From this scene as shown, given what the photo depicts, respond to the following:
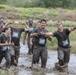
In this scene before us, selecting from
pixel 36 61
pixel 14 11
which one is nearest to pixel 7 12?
pixel 14 11

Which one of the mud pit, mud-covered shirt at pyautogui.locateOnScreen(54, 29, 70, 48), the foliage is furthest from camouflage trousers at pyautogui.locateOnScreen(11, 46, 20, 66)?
the foliage

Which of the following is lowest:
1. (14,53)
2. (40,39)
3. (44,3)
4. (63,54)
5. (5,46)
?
(44,3)

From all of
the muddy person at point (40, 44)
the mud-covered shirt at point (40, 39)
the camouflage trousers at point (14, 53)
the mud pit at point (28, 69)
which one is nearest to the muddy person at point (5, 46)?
the mud pit at point (28, 69)

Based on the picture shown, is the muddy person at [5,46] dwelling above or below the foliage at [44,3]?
above

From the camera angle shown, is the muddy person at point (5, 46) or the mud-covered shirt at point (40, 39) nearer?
the muddy person at point (5, 46)

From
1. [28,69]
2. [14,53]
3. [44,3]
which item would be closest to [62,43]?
[28,69]

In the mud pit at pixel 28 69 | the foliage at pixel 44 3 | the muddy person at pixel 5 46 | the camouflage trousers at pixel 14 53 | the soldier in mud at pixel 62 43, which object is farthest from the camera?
the foliage at pixel 44 3

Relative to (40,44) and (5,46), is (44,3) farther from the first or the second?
(5,46)

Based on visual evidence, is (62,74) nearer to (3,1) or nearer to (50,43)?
(50,43)

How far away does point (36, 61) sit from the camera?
13.6 meters

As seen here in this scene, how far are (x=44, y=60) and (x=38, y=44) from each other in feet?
2.17

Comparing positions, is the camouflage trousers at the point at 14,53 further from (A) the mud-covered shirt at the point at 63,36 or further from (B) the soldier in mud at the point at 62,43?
(A) the mud-covered shirt at the point at 63,36

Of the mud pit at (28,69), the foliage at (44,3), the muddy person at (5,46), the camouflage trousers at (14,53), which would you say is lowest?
the foliage at (44,3)

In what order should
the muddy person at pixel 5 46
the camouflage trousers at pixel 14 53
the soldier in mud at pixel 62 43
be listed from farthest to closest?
the camouflage trousers at pixel 14 53, the soldier in mud at pixel 62 43, the muddy person at pixel 5 46
